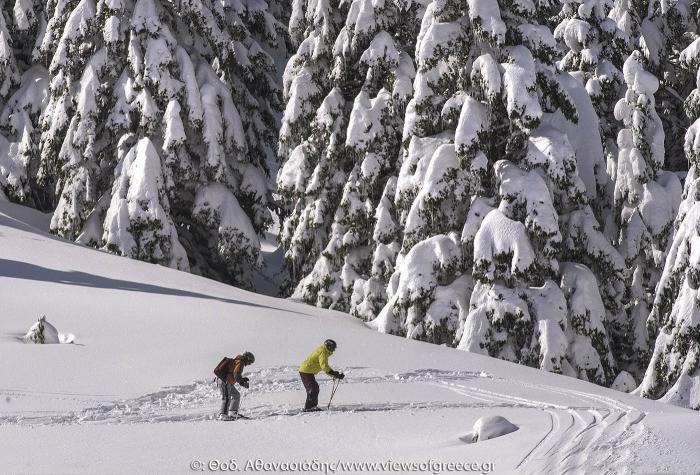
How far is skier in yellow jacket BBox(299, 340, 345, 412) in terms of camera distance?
12946 millimetres

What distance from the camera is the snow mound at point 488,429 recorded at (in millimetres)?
10828

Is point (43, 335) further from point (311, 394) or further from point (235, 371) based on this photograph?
point (311, 394)

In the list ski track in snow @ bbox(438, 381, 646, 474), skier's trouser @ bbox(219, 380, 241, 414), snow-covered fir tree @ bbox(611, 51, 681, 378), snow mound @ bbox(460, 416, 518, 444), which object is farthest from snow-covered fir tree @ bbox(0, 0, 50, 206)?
snow mound @ bbox(460, 416, 518, 444)

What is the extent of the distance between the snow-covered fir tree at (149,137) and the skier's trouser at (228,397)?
11.6 metres

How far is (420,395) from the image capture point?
14070 mm

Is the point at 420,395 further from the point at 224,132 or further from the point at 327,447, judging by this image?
the point at 224,132

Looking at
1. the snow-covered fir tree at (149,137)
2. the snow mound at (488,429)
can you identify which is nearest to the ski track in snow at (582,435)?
the snow mound at (488,429)

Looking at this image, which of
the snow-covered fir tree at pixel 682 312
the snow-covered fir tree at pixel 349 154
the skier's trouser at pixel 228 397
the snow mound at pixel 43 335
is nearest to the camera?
the skier's trouser at pixel 228 397

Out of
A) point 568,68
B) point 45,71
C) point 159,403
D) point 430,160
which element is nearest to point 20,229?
point 45,71

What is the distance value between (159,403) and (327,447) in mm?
3339

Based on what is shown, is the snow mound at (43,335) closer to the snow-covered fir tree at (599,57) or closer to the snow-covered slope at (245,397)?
the snow-covered slope at (245,397)

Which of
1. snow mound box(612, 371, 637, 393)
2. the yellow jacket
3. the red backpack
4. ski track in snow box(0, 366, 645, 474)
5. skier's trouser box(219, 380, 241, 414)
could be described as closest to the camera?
ski track in snow box(0, 366, 645, 474)

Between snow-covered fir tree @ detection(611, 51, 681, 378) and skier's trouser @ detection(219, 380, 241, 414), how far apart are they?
12152 mm

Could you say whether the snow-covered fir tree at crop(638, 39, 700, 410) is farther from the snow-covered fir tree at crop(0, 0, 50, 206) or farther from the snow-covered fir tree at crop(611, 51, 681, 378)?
the snow-covered fir tree at crop(0, 0, 50, 206)
